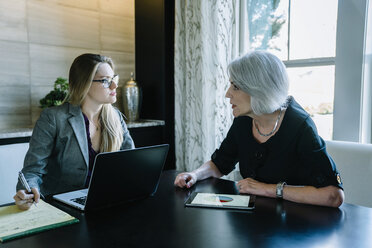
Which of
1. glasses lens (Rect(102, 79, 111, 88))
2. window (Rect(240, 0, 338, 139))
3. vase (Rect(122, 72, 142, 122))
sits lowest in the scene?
vase (Rect(122, 72, 142, 122))

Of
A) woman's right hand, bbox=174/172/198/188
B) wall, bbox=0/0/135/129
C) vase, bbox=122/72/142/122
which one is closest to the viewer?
woman's right hand, bbox=174/172/198/188

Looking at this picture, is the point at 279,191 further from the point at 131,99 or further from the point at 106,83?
the point at 131,99

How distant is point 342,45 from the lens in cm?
225

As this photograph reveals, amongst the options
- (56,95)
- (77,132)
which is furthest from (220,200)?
(56,95)

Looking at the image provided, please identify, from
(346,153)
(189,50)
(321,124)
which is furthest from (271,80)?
(189,50)

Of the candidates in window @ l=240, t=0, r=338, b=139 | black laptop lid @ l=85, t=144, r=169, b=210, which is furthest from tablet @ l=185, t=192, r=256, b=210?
window @ l=240, t=0, r=338, b=139

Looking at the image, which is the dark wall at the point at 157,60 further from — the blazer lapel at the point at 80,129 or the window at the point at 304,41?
the blazer lapel at the point at 80,129

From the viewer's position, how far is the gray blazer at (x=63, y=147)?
161cm

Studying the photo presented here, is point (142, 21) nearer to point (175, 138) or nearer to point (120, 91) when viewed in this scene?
point (120, 91)

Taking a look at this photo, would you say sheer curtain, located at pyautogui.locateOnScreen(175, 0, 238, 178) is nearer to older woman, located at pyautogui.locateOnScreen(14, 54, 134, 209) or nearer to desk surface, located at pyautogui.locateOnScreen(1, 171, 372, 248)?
older woman, located at pyautogui.locateOnScreen(14, 54, 134, 209)

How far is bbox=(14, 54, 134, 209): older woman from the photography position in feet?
5.19

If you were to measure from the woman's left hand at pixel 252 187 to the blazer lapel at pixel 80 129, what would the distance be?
788mm

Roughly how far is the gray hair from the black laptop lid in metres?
0.49

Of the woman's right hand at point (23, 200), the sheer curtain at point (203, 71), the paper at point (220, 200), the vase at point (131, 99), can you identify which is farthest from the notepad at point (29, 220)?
the vase at point (131, 99)
